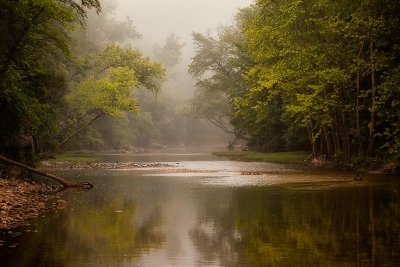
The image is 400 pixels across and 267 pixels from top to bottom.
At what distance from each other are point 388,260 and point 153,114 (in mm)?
122490

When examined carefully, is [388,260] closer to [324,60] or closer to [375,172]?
[375,172]

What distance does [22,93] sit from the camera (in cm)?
2850

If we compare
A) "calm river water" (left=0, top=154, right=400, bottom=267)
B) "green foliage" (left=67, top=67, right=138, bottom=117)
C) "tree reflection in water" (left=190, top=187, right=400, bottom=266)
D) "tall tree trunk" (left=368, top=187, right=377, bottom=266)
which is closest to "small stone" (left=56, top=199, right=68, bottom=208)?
"calm river water" (left=0, top=154, right=400, bottom=267)

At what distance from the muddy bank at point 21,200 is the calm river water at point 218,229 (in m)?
0.71

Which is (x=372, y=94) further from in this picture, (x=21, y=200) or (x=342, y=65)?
(x=21, y=200)

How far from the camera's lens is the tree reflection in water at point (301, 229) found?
1128 cm

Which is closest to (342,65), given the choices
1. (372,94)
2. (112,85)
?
(372,94)

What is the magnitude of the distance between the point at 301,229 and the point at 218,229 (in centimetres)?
243

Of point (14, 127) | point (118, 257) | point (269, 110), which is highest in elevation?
point (269, 110)

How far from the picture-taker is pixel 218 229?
49.9 ft

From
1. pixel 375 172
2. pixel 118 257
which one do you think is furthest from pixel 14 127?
pixel 375 172

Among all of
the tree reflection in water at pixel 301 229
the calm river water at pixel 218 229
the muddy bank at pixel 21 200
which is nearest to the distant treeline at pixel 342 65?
the calm river water at pixel 218 229

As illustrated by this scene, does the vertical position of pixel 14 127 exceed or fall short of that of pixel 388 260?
it exceeds it

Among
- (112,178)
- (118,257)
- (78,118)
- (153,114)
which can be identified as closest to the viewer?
(118,257)
